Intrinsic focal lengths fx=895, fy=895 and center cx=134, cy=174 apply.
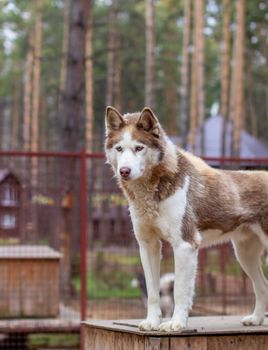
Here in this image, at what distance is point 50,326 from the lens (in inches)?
458

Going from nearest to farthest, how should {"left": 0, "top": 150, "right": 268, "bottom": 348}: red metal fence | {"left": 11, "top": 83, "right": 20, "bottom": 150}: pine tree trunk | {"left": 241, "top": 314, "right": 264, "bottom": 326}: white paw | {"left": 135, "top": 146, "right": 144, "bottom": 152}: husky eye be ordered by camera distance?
{"left": 135, "top": 146, "right": 144, "bottom": 152}: husky eye
{"left": 241, "top": 314, "right": 264, "bottom": 326}: white paw
{"left": 0, "top": 150, "right": 268, "bottom": 348}: red metal fence
{"left": 11, "top": 83, "right": 20, "bottom": 150}: pine tree trunk

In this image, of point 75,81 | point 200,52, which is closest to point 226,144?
point 200,52

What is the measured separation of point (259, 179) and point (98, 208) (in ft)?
19.7

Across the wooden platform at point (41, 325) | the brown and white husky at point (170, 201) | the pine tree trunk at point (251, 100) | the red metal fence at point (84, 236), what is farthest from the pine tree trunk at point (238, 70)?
the brown and white husky at point (170, 201)

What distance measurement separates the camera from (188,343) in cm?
616

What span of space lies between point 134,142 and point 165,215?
59 centimetres

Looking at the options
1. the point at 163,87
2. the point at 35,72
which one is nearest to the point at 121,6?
the point at 35,72

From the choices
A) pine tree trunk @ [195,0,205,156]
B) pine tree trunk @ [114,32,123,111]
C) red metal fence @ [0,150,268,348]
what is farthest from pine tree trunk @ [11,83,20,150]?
red metal fence @ [0,150,268,348]

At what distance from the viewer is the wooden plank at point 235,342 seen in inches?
249

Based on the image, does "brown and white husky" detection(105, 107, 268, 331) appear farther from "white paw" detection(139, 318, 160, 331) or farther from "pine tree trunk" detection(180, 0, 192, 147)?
"pine tree trunk" detection(180, 0, 192, 147)

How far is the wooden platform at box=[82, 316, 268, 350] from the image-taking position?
6.08 meters

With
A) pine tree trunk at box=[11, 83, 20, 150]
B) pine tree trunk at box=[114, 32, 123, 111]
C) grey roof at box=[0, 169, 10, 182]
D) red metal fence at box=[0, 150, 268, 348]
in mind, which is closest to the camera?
grey roof at box=[0, 169, 10, 182]

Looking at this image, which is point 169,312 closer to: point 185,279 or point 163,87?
point 185,279

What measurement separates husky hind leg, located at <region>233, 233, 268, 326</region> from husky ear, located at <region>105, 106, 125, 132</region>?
1.55 m
